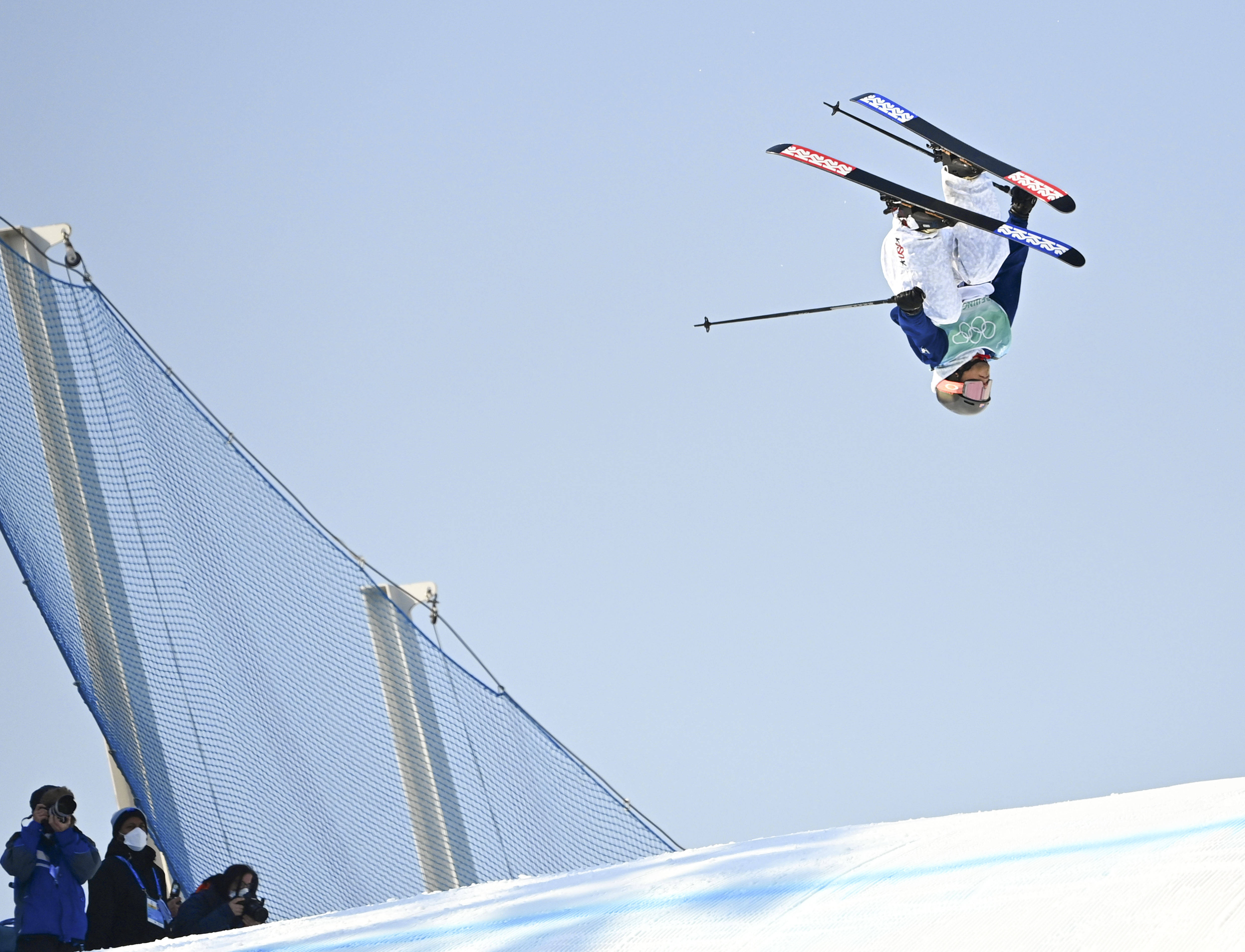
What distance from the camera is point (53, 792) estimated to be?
205 inches

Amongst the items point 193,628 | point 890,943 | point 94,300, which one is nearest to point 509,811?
point 193,628

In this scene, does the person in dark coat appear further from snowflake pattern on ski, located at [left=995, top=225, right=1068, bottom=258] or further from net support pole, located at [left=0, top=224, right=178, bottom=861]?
snowflake pattern on ski, located at [left=995, top=225, right=1068, bottom=258]

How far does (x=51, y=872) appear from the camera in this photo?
5.07m

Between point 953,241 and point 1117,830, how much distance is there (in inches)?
123

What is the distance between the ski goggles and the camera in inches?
253

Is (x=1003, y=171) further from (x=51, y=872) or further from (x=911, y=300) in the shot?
(x=51, y=872)

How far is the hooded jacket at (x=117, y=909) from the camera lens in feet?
16.5

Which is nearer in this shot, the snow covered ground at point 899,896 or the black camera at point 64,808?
the snow covered ground at point 899,896

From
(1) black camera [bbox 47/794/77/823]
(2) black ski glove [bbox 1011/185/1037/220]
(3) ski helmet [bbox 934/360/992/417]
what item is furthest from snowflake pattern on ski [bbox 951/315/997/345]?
(1) black camera [bbox 47/794/77/823]

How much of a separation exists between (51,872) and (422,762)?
2.04 m

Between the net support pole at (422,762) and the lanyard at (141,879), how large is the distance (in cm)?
144

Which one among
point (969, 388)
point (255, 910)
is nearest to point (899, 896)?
point (255, 910)

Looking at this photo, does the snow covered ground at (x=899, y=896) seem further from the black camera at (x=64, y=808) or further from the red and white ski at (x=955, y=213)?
the red and white ski at (x=955, y=213)

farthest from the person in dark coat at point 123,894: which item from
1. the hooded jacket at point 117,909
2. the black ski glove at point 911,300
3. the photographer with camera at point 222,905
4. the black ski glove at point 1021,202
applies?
the black ski glove at point 1021,202
